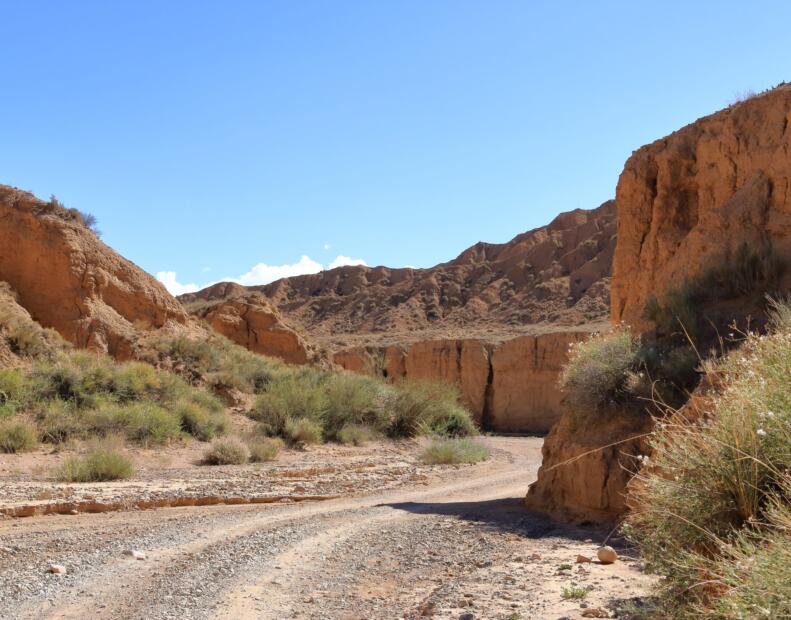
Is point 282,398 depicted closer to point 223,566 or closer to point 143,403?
point 143,403

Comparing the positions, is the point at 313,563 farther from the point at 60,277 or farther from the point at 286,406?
the point at 60,277

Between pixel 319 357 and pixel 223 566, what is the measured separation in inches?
987

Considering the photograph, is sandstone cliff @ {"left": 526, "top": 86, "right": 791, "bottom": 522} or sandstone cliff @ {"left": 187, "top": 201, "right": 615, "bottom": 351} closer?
sandstone cliff @ {"left": 526, "top": 86, "right": 791, "bottom": 522}

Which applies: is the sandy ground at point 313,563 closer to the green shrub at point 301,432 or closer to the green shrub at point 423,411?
the green shrub at point 301,432

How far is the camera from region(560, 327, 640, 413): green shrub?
364 inches

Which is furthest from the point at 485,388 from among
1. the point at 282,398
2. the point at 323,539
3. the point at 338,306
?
the point at 338,306

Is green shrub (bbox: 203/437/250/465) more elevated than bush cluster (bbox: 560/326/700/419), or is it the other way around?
bush cluster (bbox: 560/326/700/419)

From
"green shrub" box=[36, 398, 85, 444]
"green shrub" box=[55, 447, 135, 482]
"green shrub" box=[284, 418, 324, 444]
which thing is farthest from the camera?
"green shrub" box=[284, 418, 324, 444]

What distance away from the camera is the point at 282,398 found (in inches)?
799

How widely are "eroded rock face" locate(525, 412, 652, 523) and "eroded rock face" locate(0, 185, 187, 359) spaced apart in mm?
15423

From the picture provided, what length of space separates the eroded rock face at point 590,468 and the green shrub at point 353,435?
34.7 feet

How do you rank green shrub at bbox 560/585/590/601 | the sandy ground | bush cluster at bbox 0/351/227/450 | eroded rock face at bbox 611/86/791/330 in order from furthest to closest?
bush cluster at bbox 0/351/227/450, eroded rock face at bbox 611/86/791/330, the sandy ground, green shrub at bbox 560/585/590/601

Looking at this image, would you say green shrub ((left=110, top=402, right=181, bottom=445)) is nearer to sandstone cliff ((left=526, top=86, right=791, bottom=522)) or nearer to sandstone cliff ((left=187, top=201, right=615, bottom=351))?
sandstone cliff ((left=526, top=86, right=791, bottom=522))

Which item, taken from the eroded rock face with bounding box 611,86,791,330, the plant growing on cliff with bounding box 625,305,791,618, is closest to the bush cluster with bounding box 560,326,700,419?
the eroded rock face with bounding box 611,86,791,330
